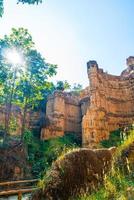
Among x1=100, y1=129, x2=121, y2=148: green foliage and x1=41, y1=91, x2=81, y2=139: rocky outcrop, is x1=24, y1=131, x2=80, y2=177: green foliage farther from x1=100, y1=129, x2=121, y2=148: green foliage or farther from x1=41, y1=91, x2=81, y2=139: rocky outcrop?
x1=100, y1=129, x2=121, y2=148: green foliage

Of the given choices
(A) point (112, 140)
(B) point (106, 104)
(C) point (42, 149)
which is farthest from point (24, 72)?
(B) point (106, 104)

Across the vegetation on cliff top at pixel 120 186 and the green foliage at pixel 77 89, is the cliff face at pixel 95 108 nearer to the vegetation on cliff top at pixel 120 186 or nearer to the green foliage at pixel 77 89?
the green foliage at pixel 77 89

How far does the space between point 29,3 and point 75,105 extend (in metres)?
34.1

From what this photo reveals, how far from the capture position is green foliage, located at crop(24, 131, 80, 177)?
2501cm

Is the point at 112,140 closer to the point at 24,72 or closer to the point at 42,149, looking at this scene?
the point at 42,149

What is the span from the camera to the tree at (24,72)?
68.8 ft

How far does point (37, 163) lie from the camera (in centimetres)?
2591

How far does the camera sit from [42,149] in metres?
31.0

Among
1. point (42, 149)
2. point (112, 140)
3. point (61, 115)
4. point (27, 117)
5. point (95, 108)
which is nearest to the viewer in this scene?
point (42, 149)

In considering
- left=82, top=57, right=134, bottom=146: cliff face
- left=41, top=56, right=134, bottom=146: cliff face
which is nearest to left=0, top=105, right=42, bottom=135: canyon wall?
left=41, top=56, right=134, bottom=146: cliff face

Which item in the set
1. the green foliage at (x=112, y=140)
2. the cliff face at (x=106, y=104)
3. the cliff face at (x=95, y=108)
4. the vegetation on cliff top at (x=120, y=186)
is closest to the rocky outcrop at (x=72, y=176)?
the vegetation on cliff top at (x=120, y=186)

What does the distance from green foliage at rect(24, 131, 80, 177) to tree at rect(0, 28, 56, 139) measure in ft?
18.0

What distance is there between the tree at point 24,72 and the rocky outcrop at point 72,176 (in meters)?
14.7

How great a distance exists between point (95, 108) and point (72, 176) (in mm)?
29631
